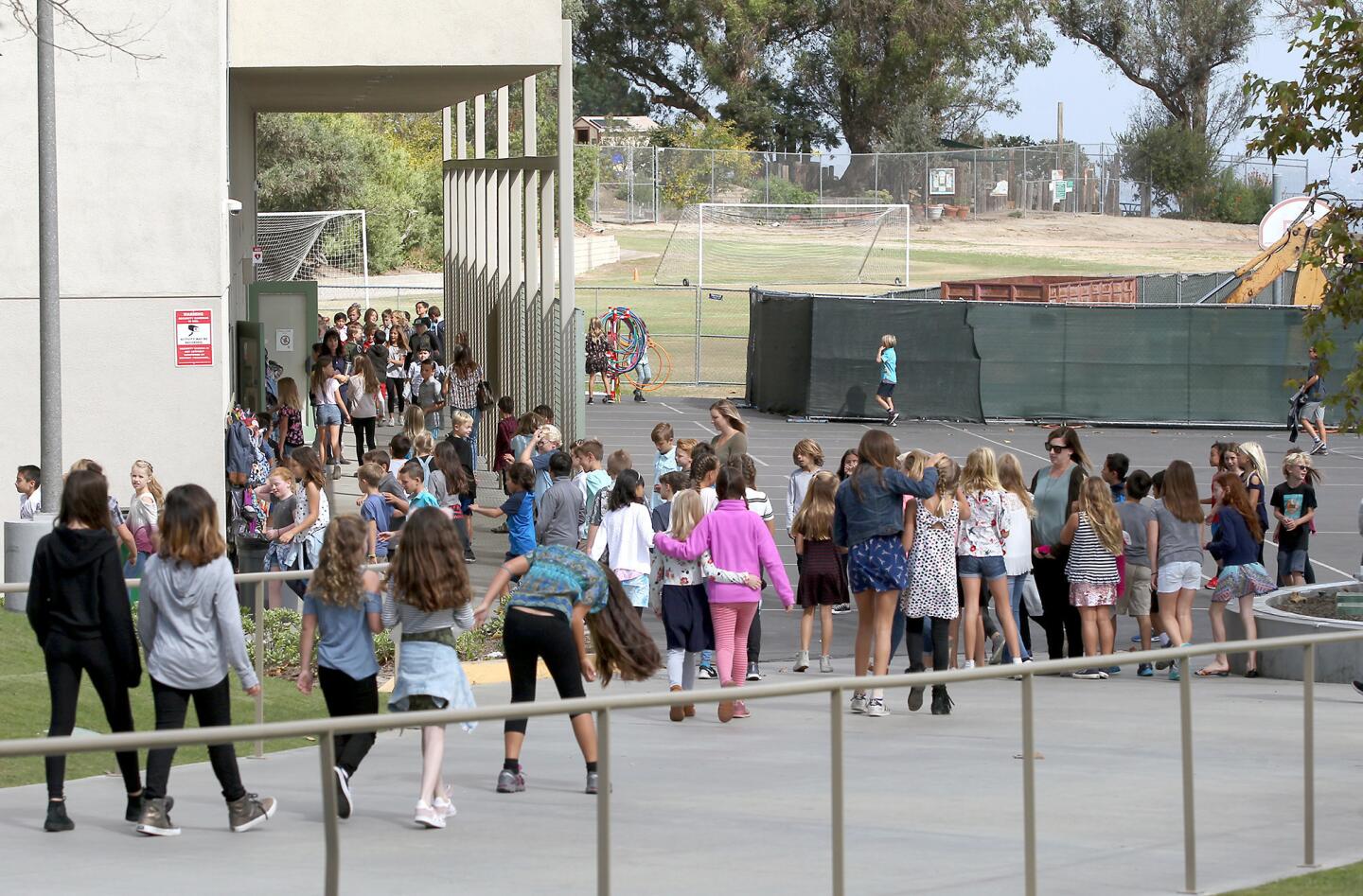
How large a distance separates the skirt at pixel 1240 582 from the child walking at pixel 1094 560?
113cm

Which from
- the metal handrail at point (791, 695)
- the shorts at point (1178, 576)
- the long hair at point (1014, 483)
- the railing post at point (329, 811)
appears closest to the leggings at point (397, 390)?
the long hair at point (1014, 483)

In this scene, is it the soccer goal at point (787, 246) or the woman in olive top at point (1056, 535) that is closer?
the woman in olive top at point (1056, 535)

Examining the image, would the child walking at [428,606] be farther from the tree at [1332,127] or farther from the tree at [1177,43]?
the tree at [1177,43]

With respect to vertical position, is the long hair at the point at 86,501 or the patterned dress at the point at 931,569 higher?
the long hair at the point at 86,501

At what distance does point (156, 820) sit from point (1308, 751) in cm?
445

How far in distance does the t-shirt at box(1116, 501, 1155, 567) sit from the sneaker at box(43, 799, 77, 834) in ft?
28.3

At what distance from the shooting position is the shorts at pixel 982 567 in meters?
11.2

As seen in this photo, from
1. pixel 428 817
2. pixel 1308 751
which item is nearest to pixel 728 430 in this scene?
pixel 1308 751

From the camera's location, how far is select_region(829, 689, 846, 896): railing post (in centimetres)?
544

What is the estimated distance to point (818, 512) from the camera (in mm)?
11844

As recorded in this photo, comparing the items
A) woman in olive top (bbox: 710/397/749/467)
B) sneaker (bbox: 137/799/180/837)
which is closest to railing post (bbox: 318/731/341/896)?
sneaker (bbox: 137/799/180/837)

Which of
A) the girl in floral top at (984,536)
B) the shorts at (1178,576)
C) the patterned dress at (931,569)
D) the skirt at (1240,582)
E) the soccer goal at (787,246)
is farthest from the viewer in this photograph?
the soccer goal at (787,246)

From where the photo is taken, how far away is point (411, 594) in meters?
7.44

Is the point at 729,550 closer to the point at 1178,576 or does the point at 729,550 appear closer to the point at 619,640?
the point at 619,640
